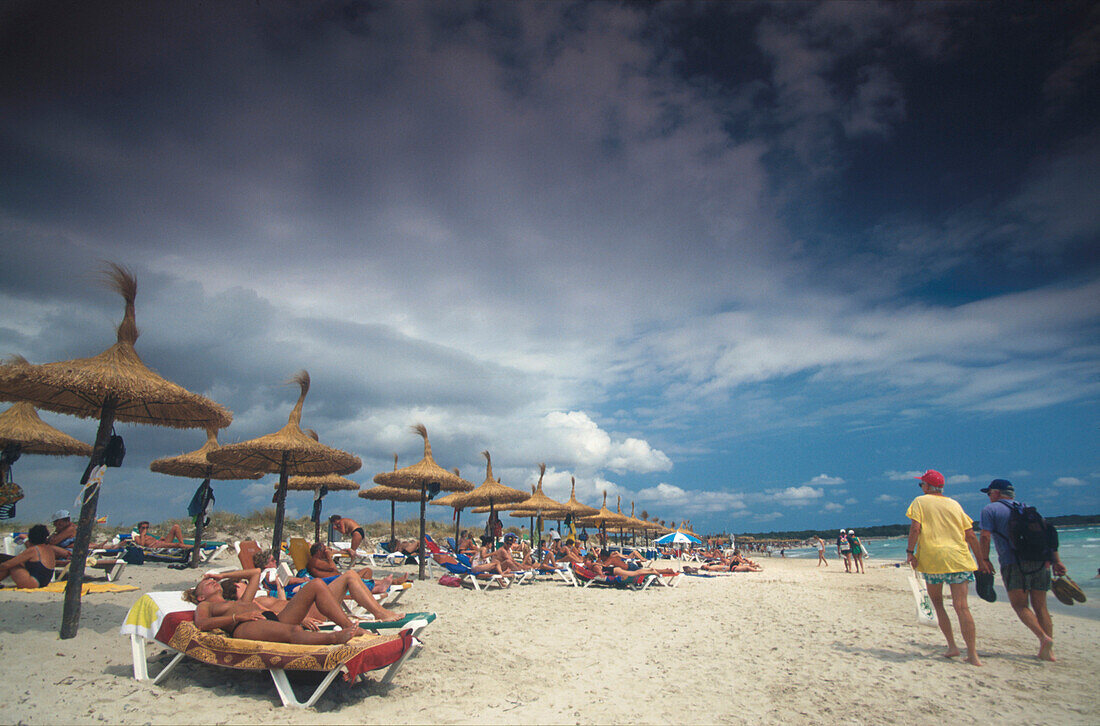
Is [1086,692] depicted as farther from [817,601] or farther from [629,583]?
[629,583]

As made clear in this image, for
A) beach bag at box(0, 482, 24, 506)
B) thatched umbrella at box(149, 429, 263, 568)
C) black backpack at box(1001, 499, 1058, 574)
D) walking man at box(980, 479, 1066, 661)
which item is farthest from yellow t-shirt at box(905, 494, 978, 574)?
beach bag at box(0, 482, 24, 506)

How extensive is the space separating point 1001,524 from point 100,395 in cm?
912

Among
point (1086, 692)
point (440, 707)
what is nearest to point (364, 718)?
point (440, 707)

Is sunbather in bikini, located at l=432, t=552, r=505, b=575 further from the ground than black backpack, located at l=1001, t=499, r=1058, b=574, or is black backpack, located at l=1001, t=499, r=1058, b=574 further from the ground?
black backpack, located at l=1001, t=499, r=1058, b=574

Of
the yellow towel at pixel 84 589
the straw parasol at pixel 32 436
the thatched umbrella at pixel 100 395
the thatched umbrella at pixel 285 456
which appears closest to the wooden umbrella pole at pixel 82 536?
the thatched umbrella at pixel 100 395

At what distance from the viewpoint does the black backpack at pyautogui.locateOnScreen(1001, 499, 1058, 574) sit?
4.91 metres

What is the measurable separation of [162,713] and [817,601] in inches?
414

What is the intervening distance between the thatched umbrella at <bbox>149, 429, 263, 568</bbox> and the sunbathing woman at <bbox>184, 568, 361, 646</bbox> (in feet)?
24.8

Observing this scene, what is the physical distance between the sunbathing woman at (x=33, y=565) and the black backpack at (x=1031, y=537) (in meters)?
11.2

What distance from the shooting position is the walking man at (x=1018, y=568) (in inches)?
196

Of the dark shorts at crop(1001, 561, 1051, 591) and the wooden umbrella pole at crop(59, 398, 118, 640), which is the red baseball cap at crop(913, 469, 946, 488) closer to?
the dark shorts at crop(1001, 561, 1051, 591)

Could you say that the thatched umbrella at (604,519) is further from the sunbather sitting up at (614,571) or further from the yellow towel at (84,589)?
the yellow towel at (84,589)

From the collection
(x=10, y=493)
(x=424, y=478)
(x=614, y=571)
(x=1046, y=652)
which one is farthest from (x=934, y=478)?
(x=10, y=493)

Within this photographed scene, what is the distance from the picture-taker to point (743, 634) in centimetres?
662
